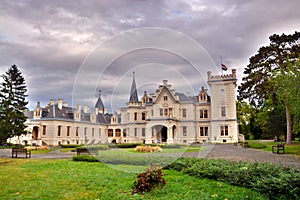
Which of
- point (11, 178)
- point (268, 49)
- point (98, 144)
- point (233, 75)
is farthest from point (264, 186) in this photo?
point (233, 75)

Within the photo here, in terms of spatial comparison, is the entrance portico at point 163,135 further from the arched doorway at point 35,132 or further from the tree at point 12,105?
the arched doorway at point 35,132

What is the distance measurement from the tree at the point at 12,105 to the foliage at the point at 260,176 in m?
33.3

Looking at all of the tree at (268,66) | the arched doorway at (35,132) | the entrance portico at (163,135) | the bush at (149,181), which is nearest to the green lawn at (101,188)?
the bush at (149,181)

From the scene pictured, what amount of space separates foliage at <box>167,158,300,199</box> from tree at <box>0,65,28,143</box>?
33339 millimetres

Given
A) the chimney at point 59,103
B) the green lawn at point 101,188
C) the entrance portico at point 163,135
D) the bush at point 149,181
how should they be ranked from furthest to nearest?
the chimney at point 59,103 → the entrance portico at point 163,135 → the bush at point 149,181 → the green lawn at point 101,188

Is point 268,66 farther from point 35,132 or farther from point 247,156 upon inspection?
point 35,132

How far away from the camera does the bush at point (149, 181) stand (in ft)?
26.8

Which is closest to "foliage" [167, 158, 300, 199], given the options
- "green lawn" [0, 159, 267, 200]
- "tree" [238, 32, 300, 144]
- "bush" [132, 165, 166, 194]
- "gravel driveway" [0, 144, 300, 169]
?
"green lawn" [0, 159, 267, 200]

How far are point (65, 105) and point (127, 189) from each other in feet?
154

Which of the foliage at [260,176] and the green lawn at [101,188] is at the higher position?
the foliage at [260,176]

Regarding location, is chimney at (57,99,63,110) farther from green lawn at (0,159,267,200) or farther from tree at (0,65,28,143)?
green lawn at (0,159,267,200)

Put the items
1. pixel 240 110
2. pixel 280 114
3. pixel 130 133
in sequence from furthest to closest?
1. pixel 240 110
2. pixel 280 114
3. pixel 130 133

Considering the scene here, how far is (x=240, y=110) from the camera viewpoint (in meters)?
56.9

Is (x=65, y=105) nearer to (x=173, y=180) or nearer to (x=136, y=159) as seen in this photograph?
(x=136, y=159)
